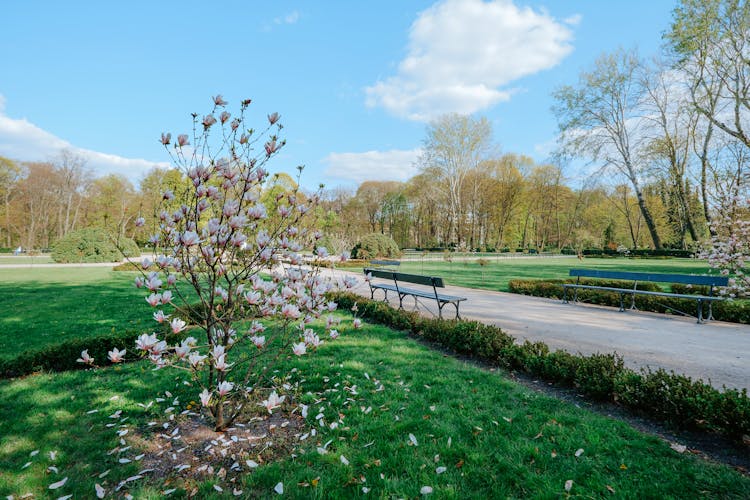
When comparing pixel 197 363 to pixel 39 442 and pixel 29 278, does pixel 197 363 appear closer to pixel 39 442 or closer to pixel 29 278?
pixel 39 442

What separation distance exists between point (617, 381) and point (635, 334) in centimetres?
339

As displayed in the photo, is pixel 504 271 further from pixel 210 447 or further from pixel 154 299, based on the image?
pixel 154 299

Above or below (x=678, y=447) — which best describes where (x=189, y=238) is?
above

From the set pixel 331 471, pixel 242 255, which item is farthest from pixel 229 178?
pixel 331 471

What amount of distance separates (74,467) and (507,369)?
14.1 ft

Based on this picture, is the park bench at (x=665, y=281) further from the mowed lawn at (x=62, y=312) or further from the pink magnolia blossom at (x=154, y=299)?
the mowed lawn at (x=62, y=312)

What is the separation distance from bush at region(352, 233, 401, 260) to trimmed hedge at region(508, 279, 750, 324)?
14.1 meters

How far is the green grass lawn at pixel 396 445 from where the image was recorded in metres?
2.27

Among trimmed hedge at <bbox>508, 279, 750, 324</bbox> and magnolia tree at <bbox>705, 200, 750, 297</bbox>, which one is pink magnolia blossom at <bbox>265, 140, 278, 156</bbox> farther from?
trimmed hedge at <bbox>508, 279, 750, 324</bbox>

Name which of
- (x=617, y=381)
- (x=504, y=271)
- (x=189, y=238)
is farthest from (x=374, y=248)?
(x=189, y=238)

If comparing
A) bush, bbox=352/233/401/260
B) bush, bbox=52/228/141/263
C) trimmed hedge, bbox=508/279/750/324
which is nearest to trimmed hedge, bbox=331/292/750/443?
trimmed hedge, bbox=508/279/750/324

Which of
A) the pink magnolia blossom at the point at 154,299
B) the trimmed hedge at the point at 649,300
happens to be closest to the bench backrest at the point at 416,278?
the pink magnolia blossom at the point at 154,299

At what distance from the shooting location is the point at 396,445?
2734mm

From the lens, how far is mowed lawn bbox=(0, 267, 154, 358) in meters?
5.80
